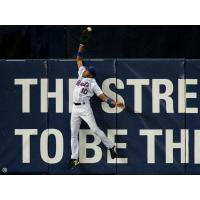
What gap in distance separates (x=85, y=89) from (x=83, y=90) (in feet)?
0.16

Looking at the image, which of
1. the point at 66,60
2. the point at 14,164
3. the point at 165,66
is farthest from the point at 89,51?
the point at 14,164

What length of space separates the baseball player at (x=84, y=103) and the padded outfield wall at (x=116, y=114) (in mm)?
196

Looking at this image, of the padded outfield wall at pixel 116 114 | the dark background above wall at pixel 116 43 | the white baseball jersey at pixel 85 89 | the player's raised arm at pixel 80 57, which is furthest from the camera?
the dark background above wall at pixel 116 43

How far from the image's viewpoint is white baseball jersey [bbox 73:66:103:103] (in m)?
18.7

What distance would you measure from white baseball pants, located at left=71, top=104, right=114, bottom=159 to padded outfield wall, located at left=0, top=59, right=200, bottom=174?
19 cm

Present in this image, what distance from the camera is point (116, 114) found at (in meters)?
19.0

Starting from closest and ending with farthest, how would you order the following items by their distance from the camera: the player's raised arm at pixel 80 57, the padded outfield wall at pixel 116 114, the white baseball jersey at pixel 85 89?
the white baseball jersey at pixel 85 89 < the player's raised arm at pixel 80 57 < the padded outfield wall at pixel 116 114

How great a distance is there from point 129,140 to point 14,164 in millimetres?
2618

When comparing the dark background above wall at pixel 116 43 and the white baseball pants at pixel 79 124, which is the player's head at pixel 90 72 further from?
the white baseball pants at pixel 79 124

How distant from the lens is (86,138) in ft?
62.5

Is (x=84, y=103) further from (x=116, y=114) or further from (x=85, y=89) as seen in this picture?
(x=116, y=114)

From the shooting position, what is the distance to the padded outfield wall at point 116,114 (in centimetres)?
1898

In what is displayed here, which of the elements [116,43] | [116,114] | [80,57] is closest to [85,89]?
[80,57]

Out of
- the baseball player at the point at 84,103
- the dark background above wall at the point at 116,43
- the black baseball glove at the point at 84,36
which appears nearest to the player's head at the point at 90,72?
the baseball player at the point at 84,103
